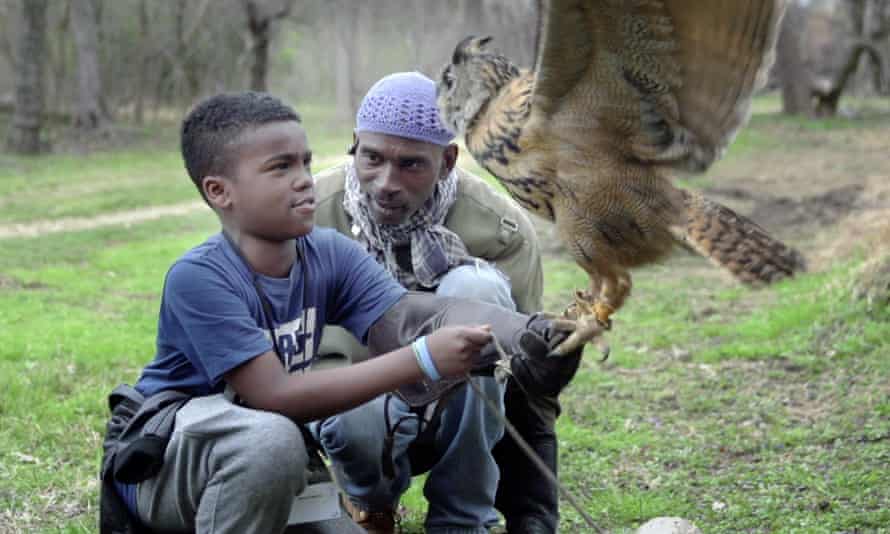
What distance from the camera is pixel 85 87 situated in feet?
69.3

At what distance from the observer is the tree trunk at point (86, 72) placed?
824 inches

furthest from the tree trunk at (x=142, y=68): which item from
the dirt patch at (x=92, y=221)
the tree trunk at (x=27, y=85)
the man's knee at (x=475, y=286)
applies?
the man's knee at (x=475, y=286)

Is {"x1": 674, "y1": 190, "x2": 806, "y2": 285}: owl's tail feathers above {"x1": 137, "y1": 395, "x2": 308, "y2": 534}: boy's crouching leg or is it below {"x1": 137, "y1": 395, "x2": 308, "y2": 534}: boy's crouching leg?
above

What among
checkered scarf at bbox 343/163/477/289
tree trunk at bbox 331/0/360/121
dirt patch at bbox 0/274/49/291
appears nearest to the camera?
checkered scarf at bbox 343/163/477/289

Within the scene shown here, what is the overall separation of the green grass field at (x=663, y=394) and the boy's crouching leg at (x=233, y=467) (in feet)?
4.18

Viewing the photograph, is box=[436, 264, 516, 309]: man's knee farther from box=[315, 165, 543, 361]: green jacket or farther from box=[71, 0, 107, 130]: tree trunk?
box=[71, 0, 107, 130]: tree trunk

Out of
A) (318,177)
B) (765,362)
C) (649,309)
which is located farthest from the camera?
(649,309)

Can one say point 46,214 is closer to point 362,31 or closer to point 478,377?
point 478,377

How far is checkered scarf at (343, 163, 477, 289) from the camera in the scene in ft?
11.8

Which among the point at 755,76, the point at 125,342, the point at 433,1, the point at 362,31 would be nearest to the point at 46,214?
the point at 125,342

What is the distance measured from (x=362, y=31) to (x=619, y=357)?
21.4 meters

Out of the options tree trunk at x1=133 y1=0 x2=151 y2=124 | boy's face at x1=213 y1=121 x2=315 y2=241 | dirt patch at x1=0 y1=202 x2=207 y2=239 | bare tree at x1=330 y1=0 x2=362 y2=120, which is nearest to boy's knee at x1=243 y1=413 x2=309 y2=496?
boy's face at x1=213 y1=121 x2=315 y2=241

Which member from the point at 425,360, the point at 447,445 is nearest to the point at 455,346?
the point at 425,360

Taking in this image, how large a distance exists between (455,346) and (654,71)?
1.05 metres
